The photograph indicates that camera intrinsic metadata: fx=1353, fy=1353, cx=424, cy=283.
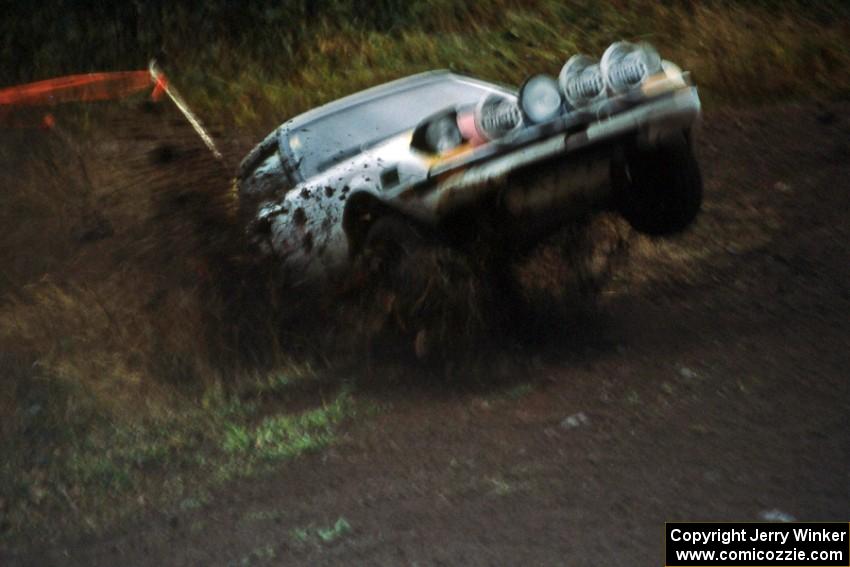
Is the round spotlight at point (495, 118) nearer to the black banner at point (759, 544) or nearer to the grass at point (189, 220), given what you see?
the grass at point (189, 220)

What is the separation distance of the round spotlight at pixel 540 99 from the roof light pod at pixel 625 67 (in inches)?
9.6

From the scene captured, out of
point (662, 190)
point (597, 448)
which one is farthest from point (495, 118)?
point (597, 448)

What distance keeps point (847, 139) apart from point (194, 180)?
4.95 m

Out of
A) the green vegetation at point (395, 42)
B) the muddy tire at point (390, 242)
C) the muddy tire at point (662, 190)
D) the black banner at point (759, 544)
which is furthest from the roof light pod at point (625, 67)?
the green vegetation at point (395, 42)

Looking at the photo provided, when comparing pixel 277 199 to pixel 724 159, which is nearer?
pixel 277 199

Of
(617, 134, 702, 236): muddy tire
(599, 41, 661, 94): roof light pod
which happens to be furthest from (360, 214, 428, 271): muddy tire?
(599, 41, 661, 94): roof light pod

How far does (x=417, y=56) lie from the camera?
13.6m

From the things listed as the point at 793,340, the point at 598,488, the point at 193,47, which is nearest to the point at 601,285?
the point at 793,340

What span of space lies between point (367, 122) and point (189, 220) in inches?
65.0

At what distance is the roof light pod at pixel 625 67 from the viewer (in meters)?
6.23

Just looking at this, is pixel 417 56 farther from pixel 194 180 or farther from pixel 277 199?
pixel 277 199

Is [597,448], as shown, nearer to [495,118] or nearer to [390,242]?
[495,118]

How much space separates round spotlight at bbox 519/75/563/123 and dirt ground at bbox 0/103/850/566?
1.34 metres

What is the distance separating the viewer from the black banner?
4566 millimetres
